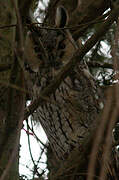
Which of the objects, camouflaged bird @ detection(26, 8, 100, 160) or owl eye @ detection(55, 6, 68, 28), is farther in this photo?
camouflaged bird @ detection(26, 8, 100, 160)

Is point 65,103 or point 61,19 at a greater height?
point 61,19

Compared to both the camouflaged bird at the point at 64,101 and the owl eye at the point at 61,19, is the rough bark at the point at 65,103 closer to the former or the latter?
the camouflaged bird at the point at 64,101

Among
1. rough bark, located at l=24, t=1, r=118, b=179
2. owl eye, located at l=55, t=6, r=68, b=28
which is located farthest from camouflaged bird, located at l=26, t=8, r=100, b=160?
owl eye, located at l=55, t=6, r=68, b=28

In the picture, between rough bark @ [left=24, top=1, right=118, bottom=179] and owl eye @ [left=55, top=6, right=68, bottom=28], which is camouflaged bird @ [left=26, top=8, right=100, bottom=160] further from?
owl eye @ [left=55, top=6, right=68, bottom=28]

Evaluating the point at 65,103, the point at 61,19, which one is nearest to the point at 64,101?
the point at 65,103

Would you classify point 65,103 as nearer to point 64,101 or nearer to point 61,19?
point 64,101

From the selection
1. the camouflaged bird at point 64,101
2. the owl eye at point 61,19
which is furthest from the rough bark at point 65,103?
the owl eye at point 61,19

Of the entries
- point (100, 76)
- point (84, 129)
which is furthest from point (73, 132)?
point (100, 76)

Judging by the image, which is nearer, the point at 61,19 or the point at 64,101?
the point at 61,19

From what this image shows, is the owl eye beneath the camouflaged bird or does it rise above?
above

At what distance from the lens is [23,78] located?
146cm

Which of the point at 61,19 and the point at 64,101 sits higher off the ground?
the point at 61,19

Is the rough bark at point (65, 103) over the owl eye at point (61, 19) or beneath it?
beneath

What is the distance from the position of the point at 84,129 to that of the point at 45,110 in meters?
0.32
